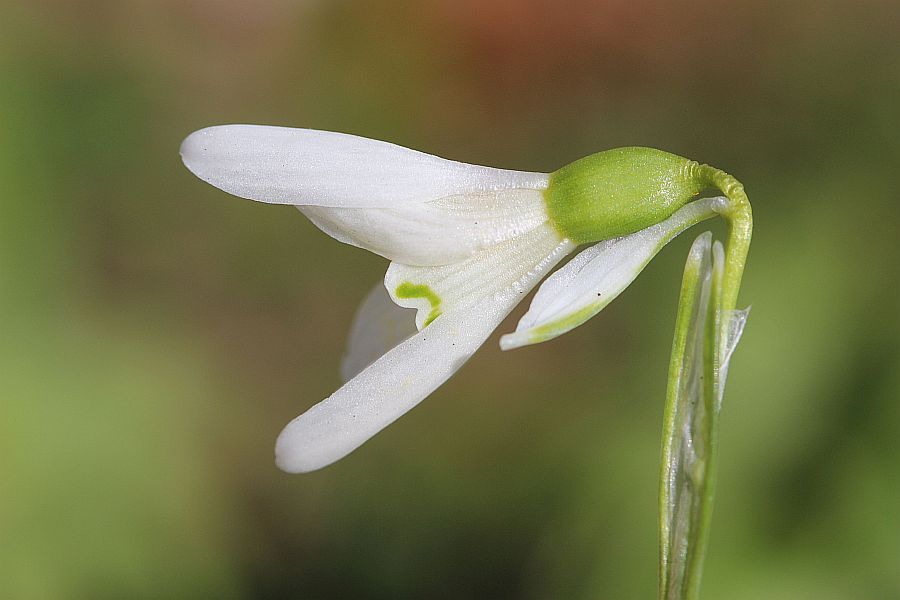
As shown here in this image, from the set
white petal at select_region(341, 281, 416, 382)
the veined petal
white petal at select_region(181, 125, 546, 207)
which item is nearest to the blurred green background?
white petal at select_region(341, 281, 416, 382)

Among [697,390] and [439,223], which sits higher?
[439,223]

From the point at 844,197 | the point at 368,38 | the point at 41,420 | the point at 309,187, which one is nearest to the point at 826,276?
the point at 844,197

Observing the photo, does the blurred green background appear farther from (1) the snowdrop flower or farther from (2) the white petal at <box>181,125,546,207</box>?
(2) the white petal at <box>181,125,546,207</box>

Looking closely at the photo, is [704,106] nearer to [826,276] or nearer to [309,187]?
[826,276]

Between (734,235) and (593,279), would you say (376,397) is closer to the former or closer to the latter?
(593,279)

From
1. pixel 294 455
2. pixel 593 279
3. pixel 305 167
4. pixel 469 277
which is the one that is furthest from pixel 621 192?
pixel 294 455

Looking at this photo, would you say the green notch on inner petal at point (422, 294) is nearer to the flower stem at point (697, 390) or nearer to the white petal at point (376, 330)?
the white petal at point (376, 330)
